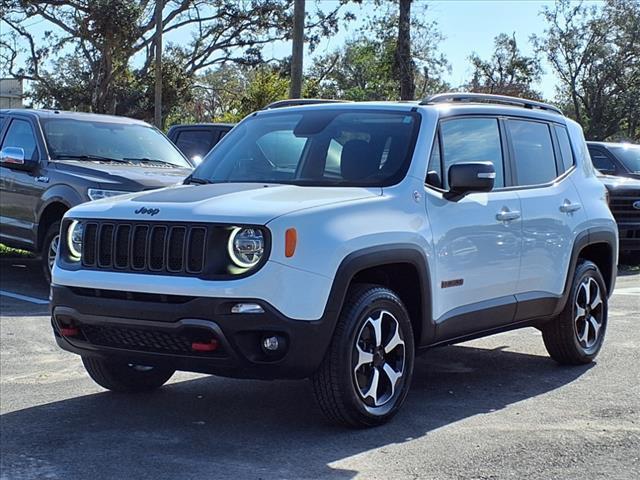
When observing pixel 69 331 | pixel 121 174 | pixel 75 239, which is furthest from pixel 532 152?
pixel 121 174

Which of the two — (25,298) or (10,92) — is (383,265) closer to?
(25,298)

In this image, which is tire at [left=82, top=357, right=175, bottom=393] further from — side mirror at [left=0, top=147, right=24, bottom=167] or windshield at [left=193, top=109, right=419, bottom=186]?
side mirror at [left=0, top=147, right=24, bottom=167]

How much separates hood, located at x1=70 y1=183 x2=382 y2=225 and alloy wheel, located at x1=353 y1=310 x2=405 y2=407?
71 centimetres

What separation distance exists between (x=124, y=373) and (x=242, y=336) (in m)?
1.63

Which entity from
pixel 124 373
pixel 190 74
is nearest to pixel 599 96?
pixel 190 74

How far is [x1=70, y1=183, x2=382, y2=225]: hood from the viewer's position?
5.08 m

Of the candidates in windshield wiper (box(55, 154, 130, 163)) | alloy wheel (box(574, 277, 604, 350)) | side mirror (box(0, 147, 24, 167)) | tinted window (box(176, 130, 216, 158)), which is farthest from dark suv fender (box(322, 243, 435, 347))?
tinted window (box(176, 130, 216, 158))

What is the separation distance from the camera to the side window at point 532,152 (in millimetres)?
6930

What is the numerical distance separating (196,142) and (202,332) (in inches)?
404

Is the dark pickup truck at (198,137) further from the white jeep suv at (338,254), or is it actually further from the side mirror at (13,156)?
the white jeep suv at (338,254)

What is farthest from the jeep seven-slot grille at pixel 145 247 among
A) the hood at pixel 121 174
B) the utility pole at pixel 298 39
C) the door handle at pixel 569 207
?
the utility pole at pixel 298 39

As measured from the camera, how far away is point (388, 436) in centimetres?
542

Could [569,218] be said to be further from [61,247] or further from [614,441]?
[61,247]

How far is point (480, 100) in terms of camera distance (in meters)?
7.02
